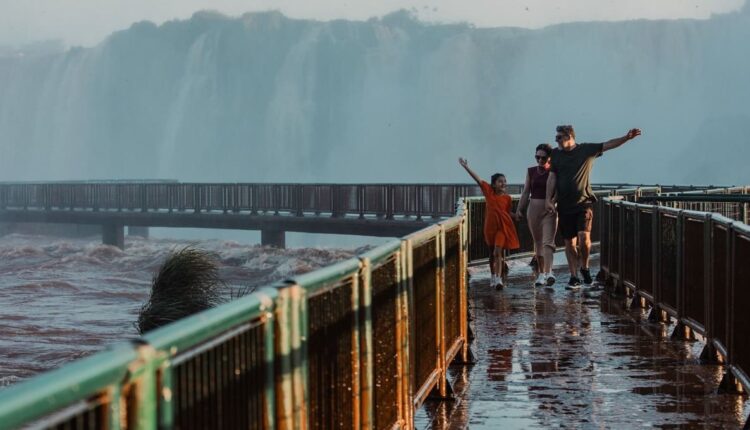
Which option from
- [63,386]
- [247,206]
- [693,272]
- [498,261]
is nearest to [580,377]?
[693,272]

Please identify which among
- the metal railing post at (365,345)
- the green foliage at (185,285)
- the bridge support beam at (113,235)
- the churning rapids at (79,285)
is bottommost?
the churning rapids at (79,285)

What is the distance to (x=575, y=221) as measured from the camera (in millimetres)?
14672

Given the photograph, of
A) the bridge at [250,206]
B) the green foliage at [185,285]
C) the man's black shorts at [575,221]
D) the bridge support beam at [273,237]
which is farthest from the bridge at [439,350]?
the bridge support beam at [273,237]

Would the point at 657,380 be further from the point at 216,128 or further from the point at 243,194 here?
the point at 216,128

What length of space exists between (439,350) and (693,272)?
2.81 metres

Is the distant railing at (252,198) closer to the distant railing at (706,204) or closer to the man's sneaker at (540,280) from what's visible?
the distant railing at (706,204)

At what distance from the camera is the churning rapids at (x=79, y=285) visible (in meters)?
25.5

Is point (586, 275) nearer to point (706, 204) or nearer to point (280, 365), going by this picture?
point (706, 204)

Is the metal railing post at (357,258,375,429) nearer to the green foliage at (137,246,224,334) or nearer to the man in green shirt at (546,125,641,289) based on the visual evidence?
the man in green shirt at (546,125,641,289)

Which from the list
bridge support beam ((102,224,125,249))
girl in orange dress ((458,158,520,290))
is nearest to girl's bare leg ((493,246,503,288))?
girl in orange dress ((458,158,520,290))

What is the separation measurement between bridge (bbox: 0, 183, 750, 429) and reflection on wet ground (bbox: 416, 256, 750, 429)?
23mm

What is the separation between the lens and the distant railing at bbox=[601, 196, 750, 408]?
8.06 meters

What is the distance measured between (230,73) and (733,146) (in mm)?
46759

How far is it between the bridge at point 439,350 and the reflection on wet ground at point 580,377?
2 centimetres
